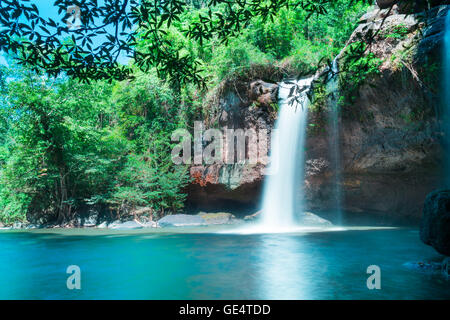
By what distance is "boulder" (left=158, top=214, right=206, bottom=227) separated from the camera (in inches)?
531

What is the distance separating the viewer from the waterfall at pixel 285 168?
40.5ft

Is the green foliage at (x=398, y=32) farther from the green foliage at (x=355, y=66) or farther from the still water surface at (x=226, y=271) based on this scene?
the still water surface at (x=226, y=271)

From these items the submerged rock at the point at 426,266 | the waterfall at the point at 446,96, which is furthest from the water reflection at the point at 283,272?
the waterfall at the point at 446,96

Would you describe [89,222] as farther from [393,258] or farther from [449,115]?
[449,115]

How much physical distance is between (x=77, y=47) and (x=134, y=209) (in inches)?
497

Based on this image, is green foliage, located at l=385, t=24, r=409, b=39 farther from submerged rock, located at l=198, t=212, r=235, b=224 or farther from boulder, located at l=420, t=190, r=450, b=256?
submerged rock, located at l=198, t=212, r=235, b=224

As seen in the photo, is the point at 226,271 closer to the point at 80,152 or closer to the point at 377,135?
the point at 377,135

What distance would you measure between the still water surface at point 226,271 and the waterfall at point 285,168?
5.17 metres

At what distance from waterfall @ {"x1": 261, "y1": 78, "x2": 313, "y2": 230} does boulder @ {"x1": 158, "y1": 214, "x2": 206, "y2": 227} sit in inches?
103

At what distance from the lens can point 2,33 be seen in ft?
9.32

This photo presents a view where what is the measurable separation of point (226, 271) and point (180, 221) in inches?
356

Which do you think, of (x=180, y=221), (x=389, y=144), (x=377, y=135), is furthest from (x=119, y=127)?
(x=389, y=144)

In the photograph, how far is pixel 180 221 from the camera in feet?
44.5
